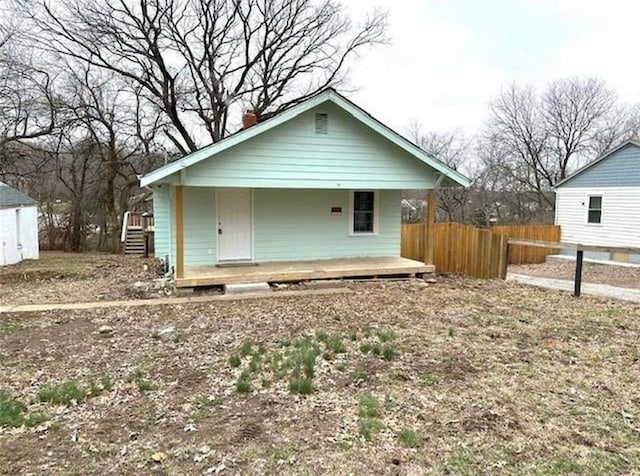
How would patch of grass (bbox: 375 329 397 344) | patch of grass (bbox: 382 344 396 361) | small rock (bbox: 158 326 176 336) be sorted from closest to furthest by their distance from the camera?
patch of grass (bbox: 382 344 396 361)
patch of grass (bbox: 375 329 397 344)
small rock (bbox: 158 326 176 336)

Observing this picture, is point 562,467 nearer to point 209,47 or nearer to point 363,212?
point 363,212

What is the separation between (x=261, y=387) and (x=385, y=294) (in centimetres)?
480

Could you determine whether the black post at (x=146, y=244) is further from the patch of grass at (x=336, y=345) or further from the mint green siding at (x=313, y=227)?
the patch of grass at (x=336, y=345)

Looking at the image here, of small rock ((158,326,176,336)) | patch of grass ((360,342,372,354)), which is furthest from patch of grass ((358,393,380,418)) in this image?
small rock ((158,326,176,336))

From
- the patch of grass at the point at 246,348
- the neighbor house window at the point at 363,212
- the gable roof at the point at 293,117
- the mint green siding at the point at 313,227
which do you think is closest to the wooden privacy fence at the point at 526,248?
the mint green siding at the point at 313,227

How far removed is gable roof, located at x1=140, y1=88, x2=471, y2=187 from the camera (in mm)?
8438

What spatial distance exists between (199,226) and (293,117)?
3169 millimetres

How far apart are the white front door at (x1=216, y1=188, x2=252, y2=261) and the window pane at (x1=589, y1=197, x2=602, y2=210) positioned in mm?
15262

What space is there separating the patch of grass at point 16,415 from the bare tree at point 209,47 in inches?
785

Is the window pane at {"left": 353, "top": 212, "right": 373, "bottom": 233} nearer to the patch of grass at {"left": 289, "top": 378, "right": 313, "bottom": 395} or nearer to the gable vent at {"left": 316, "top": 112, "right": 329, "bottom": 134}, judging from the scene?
the gable vent at {"left": 316, "top": 112, "right": 329, "bottom": 134}

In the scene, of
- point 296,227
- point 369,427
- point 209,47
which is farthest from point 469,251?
point 209,47

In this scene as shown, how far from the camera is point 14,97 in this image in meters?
17.7

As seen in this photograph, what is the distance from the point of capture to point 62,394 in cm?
412

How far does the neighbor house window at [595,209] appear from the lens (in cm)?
1847
